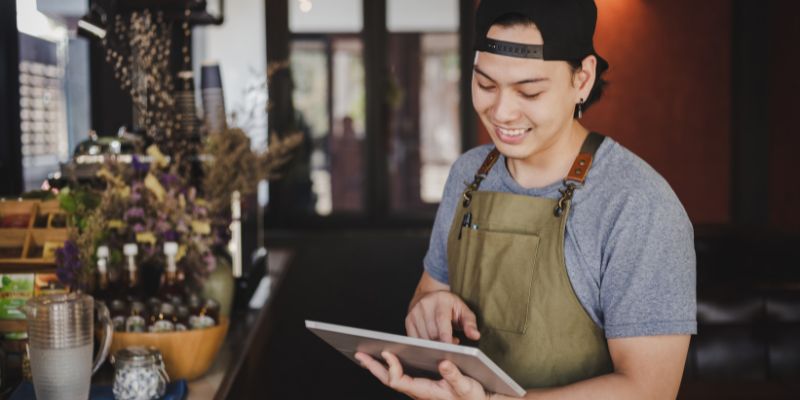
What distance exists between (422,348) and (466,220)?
1.50 feet

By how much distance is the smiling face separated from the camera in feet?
4.53

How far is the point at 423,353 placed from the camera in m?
1.23

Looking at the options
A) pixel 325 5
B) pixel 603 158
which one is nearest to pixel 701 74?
pixel 603 158

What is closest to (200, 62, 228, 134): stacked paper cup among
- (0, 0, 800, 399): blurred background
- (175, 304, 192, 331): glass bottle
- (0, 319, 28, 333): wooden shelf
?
(0, 0, 800, 399): blurred background

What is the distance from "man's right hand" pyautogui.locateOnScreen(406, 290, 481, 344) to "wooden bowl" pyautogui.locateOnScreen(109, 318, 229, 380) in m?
0.54

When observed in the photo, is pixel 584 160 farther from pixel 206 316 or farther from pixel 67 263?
pixel 67 263

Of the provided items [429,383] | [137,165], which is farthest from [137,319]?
[429,383]

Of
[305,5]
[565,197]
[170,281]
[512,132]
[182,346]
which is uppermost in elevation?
[305,5]

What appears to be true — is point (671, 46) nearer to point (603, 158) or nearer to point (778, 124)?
point (778, 124)

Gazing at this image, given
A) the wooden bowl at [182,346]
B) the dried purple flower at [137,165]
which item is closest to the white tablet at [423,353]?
the wooden bowl at [182,346]

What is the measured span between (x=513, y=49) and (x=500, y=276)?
0.42 m

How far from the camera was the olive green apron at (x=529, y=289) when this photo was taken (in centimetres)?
145

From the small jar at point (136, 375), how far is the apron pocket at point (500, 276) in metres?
0.62

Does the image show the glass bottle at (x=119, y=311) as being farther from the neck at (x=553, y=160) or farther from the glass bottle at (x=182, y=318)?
the neck at (x=553, y=160)
